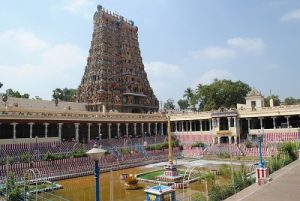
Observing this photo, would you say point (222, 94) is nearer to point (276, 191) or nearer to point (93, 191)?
point (93, 191)

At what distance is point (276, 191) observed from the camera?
14414 mm

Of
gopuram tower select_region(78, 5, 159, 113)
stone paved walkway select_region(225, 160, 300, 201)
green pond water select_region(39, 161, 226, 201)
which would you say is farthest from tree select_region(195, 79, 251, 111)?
stone paved walkway select_region(225, 160, 300, 201)

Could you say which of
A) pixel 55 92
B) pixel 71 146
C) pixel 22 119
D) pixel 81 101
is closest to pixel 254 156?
pixel 71 146

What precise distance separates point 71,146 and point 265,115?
1153 inches

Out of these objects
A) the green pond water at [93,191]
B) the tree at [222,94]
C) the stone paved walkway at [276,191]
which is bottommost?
the green pond water at [93,191]

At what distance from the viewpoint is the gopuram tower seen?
59250mm

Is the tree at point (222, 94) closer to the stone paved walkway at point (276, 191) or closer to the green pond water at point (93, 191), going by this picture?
the green pond water at point (93, 191)

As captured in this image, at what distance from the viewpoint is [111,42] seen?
2507 inches

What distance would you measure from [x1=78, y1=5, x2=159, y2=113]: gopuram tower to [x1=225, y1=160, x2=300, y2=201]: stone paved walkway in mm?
43052

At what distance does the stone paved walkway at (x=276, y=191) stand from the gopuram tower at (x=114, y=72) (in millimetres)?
43052

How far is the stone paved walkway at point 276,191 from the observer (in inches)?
520

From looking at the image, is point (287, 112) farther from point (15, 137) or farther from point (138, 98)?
point (15, 137)

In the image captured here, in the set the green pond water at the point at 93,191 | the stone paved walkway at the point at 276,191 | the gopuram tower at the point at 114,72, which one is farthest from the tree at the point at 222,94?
the stone paved walkway at the point at 276,191

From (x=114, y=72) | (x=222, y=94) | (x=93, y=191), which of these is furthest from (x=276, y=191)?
(x=222, y=94)
